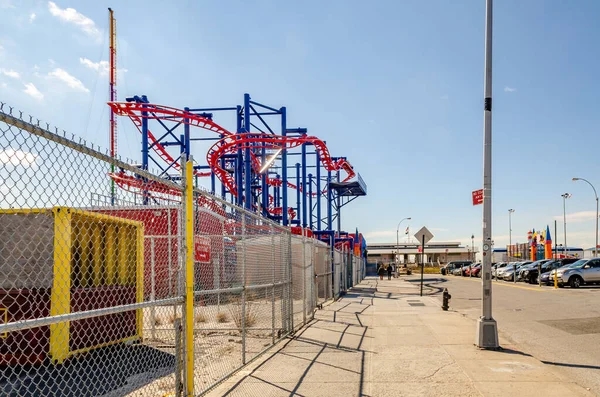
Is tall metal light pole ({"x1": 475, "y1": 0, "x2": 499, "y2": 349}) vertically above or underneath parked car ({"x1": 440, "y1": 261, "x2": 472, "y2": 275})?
above

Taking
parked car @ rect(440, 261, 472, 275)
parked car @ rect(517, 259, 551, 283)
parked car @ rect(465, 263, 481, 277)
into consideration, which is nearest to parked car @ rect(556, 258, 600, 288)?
parked car @ rect(517, 259, 551, 283)

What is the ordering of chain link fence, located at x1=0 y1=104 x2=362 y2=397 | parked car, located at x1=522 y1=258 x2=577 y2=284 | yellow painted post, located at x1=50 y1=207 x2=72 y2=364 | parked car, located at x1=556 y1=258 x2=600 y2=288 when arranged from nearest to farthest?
1. chain link fence, located at x1=0 y1=104 x2=362 y2=397
2. yellow painted post, located at x1=50 y1=207 x2=72 y2=364
3. parked car, located at x1=556 y1=258 x2=600 y2=288
4. parked car, located at x1=522 y1=258 x2=577 y2=284

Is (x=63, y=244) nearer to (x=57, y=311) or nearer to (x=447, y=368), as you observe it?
(x=57, y=311)

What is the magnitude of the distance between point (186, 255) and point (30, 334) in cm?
414

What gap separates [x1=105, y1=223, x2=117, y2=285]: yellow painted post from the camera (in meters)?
8.87

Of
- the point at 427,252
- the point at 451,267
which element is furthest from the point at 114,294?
the point at 427,252

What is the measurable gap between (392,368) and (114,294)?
4.94 meters

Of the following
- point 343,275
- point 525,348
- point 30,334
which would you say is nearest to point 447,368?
point 525,348

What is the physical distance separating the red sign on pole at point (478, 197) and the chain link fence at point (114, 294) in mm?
3864

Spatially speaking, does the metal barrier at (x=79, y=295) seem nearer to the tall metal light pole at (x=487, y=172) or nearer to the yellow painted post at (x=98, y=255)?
the yellow painted post at (x=98, y=255)

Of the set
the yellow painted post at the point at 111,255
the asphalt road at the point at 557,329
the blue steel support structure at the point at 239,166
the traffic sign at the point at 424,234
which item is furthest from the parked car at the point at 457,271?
→ the yellow painted post at the point at 111,255

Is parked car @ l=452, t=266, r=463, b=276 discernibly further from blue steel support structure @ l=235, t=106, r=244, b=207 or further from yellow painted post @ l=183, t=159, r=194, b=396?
yellow painted post @ l=183, t=159, r=194, b=396

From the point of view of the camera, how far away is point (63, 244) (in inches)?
300

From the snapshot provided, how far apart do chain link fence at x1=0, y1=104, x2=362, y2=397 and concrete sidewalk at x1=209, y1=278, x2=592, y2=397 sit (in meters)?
0.58
